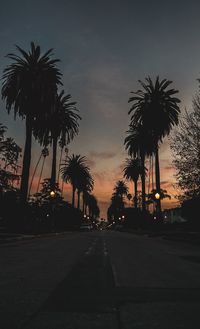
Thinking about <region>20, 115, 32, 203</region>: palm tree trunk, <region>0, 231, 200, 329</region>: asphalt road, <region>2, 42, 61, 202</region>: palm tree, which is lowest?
<region>0, 231, 200, 329</region>: asphalt road

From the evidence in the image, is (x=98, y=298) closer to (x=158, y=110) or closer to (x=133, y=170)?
(x=158, y=110)

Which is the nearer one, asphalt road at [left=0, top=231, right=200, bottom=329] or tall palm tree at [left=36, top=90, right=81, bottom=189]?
asphalt road at [left=0, top=231, right=200, bottom=329]

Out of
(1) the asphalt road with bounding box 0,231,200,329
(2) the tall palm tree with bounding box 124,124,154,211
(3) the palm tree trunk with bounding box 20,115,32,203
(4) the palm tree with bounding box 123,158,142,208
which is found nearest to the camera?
(1) the asphalt road with bounding box 0,231,200,329

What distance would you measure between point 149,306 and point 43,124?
4586 centimetres

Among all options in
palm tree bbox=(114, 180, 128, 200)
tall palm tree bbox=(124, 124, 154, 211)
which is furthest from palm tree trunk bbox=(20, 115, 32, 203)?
palm tree bbox=(114, 180, 128, 200)

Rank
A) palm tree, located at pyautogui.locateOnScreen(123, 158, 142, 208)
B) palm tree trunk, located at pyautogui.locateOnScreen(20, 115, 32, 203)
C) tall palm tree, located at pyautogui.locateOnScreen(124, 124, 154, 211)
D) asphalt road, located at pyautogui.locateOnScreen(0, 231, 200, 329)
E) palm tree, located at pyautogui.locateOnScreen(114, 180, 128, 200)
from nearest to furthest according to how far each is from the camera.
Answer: asphalt road, located at pyautogui.locateOnScreen(0, 231, 200, 329) → palm tree trunk, located at pyautogui.locateOnScreen(20, 115, 32, 203) → tall palm tree, located at pyautogui.locateOnScreen(124, 124, 154, 211) → palm tree, located at pyautogui.locateOnScreen(123, 158, 142, 208) → palm tree, located at pyautogui.locateOnScreen(114, 180, 128, 200)

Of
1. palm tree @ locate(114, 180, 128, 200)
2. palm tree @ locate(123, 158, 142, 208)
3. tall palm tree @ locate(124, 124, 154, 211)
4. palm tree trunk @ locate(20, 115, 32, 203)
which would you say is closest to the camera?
palm tree trunk @ locate(20, 115, 32, 203)

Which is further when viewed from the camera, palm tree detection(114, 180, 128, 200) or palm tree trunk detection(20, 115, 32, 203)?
palm tree detection(114, 180, 128, 200)

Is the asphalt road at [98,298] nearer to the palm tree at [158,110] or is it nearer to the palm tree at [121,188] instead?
the palm tree at [158,110]

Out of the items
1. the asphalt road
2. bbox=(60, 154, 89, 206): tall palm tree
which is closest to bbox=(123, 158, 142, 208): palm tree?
bbox=(60, 154, 89, 206): tall palm tree

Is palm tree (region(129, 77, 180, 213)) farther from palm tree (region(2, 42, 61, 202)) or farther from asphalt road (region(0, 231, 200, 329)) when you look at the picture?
asphalt road (region(0, 231, 200, 329))

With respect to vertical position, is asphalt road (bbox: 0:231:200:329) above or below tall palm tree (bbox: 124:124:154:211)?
below

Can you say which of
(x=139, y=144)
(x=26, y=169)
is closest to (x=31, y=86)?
(x=26, y=169)

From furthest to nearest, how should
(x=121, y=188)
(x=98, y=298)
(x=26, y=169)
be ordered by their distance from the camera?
(x=121, y=188)
(x=26, y=169)
(x=98, y=298)
